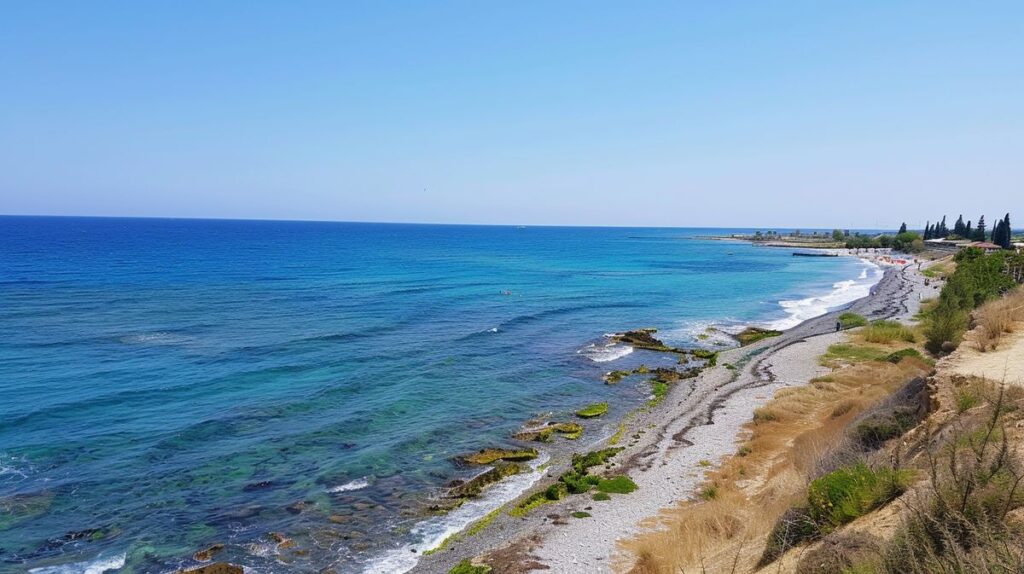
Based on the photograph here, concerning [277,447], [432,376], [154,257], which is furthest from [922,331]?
[154,257]

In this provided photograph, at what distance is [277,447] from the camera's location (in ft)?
79.5

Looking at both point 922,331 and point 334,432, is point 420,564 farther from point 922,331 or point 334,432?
point 922,331

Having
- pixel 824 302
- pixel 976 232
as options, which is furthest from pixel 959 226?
pixel 824 302

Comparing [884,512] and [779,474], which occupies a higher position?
[884,512]

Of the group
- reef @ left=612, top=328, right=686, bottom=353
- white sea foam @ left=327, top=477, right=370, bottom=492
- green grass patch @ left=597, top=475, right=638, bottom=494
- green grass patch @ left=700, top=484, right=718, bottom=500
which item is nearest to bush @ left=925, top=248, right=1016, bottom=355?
reef @ left=612, top=328, right=686, bottom=353

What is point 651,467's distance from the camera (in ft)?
72.5

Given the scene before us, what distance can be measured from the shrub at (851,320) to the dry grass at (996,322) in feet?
62.9

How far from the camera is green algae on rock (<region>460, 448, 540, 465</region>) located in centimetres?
2362

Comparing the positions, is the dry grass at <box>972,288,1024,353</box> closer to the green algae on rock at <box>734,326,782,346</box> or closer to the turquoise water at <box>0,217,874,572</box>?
the turquoise water at <box>0,217,874,572</box>

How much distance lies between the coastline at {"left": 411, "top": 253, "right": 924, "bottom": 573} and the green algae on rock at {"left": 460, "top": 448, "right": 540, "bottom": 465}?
127cm

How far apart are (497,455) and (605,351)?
20.6 m

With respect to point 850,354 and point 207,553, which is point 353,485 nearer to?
point 207,553

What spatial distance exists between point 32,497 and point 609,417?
77.0 ft

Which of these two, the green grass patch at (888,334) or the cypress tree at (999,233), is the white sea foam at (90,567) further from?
the cypress tree at (999,233)
